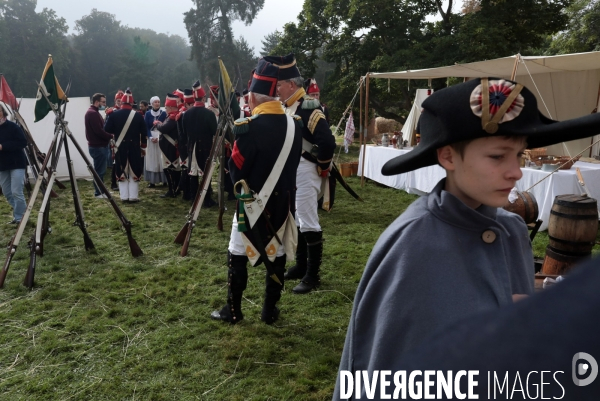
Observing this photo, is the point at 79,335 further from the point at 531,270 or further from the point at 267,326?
the point at 531,270

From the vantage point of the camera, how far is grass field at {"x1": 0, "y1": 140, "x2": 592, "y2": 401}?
10.4 ft

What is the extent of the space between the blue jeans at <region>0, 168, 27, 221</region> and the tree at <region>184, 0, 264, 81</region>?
116 feet

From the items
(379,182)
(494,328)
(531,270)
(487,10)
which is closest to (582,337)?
(494,328)

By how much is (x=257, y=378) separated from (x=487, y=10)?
50.9 ft

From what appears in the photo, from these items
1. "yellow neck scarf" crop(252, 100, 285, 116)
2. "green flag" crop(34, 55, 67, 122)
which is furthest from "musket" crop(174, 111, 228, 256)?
"yellow neck scarf" crop(252, 100, 285, 116)

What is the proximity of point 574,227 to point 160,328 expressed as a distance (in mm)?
3575

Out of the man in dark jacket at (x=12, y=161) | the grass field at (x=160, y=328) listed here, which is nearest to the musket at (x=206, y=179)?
the grass field at (x=160, y=328)

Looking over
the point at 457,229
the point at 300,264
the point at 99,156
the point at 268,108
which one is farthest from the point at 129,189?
the point at 457,229

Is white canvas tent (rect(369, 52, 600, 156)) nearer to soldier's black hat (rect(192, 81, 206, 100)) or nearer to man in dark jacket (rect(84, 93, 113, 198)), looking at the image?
soldier's black hat (rect(192, 81, 206, 100))

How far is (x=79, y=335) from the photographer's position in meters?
3.84

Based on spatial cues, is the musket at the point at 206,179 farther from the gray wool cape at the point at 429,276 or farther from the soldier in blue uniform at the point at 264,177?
the gray wool cape at the point at 429,276

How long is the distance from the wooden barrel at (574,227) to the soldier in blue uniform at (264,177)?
7.28ft

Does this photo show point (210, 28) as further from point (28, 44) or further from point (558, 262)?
point (558, 262)

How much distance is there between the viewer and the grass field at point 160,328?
3160mm
